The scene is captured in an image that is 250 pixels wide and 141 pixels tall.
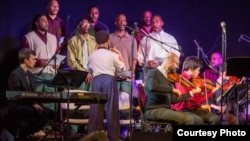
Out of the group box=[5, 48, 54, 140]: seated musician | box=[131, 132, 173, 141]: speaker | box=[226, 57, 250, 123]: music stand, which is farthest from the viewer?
box=[5, 48, 54, 140]: seated musician

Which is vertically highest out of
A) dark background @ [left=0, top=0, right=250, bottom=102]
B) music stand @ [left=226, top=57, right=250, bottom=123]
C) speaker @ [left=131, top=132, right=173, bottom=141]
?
dark background @ [left=0, top=0, right=250, bottom=102]

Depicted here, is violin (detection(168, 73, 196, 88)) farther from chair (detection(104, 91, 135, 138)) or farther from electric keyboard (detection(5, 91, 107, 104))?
chair (detection(104, 91, 135, 138))

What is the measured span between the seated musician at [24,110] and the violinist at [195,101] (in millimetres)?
1995

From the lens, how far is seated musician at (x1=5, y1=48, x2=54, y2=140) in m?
7.61

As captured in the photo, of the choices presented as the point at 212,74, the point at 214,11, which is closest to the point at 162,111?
the point at 212,74

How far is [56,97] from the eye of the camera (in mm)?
7074

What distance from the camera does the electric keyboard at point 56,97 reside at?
22.7ft

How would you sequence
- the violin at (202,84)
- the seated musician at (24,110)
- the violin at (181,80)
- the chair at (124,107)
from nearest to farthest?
the violin at (181,80)
the seated musician at (24,110)
the violin at (202,84)
the chair at (124,107)

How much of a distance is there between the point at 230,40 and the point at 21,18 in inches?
179

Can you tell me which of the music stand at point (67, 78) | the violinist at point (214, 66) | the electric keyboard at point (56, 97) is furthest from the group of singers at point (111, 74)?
the music stand at point (67, 78)

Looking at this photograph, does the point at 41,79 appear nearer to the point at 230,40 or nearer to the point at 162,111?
the point at 162,111

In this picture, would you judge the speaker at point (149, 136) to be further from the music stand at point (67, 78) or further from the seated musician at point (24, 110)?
the seated musician at point (24, 110)

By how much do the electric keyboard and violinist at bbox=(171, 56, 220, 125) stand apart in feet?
3.85

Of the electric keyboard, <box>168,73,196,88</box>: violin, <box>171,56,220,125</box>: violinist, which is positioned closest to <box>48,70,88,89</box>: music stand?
the electric keyboard
